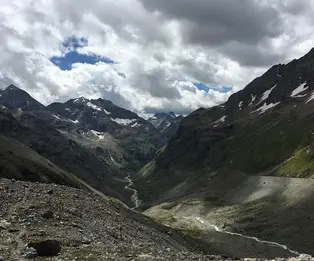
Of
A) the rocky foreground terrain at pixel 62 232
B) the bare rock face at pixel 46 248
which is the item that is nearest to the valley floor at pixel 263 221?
the rocky foreground terrain at pixel 62 232

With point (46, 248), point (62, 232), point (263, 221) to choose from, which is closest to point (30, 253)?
point (46, 248)

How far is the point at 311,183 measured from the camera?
17012cm

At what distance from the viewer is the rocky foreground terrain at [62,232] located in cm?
2911

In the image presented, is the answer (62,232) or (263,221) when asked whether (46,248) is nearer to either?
(62,232)

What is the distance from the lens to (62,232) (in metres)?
38.2

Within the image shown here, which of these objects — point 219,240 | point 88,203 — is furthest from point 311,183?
point 88,203

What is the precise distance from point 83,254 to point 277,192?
161 metres

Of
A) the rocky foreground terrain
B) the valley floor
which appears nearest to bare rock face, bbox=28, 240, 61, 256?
the rocky foreground terrain

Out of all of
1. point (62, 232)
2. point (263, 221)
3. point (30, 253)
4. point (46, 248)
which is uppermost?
point (263, 221)

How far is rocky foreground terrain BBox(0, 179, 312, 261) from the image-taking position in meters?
29.1

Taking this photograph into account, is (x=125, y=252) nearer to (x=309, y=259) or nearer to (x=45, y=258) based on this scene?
(x=45, y=258)

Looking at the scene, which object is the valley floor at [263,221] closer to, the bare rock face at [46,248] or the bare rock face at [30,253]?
the bare rock face at [46,248]

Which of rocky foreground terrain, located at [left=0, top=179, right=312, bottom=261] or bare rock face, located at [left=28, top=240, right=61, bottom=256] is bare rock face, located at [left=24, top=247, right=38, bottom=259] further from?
bare rock face, located at [left=28, top=240, right=61, bottom=256]

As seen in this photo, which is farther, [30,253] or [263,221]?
[263,221]
